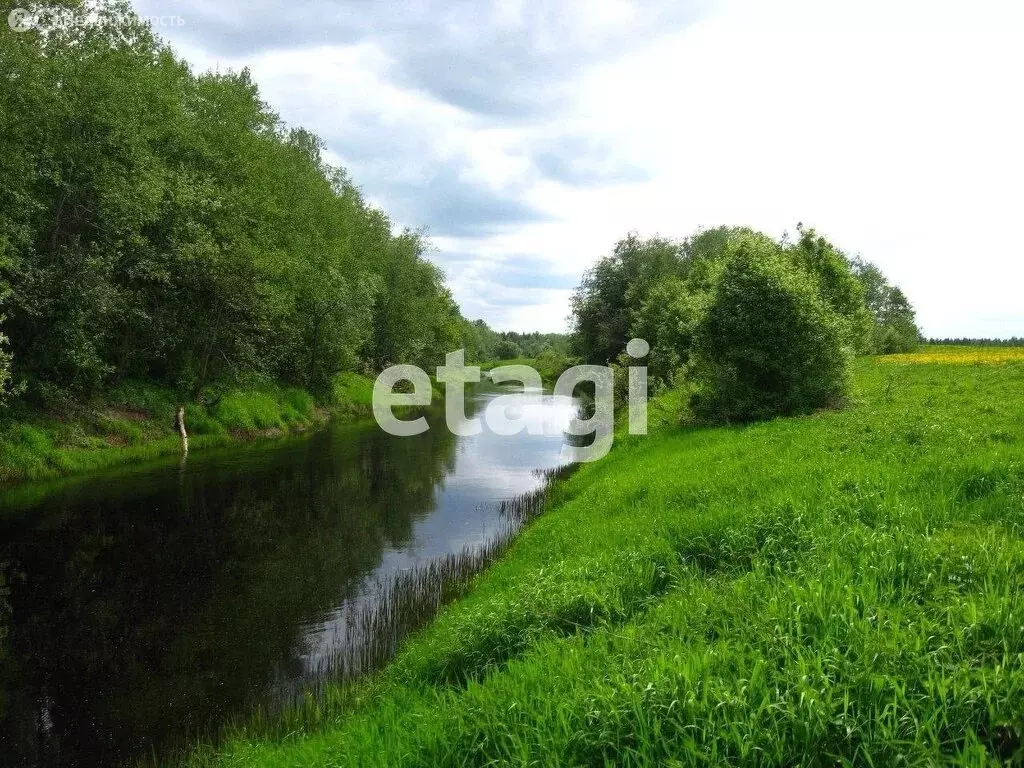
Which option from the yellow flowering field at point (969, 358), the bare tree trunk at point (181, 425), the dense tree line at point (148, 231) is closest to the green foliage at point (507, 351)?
the yellow flowering field at point (969, 358)

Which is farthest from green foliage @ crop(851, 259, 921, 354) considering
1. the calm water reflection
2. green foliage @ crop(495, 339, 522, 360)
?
the calm water reflection

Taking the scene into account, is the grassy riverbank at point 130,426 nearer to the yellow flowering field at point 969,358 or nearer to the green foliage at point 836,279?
the green foliage at point 836,279

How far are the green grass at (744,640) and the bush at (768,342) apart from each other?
822 cm

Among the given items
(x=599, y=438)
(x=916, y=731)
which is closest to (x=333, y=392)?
(x=599, y=438)

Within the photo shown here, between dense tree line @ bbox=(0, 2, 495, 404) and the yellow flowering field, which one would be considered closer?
dense tree line @ bbox=(0, 2, 495, 404)

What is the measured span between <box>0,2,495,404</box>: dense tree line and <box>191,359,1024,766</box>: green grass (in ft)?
49.7

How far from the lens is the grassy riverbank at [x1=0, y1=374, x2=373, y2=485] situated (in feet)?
70.1

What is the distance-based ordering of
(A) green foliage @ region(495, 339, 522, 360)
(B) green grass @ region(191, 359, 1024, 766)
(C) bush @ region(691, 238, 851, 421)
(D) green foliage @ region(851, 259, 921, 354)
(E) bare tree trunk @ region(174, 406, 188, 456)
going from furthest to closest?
(A) green foliage @ region(495, 339, 522, 360) < (D) green foliage @ region(851, 259, 921, 354) < (E) bare tree trunk @ region(174, 406, 188, 456) < (C) bush @ region(691, 238, 851, 421) < (B) green grass @ region(191, 359, 1024, 766)

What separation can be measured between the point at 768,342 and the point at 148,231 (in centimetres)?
2394

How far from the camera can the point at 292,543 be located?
15977 millimetres

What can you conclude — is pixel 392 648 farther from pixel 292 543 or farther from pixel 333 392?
pixel 333 392

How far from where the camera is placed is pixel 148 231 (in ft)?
84.8

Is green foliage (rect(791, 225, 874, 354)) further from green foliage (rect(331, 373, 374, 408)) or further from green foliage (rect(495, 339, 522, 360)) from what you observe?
green foliage (rect(495, 339, 522, 360))

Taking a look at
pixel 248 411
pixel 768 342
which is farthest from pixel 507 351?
pixel 768 342
